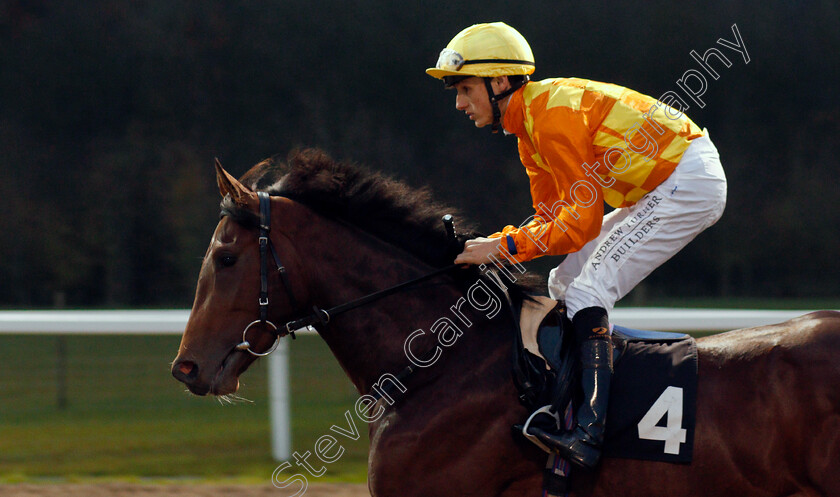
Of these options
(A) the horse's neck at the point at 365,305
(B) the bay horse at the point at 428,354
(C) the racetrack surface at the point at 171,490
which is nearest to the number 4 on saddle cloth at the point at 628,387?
(B) the bay horse at the point at 428,354

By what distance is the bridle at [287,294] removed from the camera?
2.32 metres

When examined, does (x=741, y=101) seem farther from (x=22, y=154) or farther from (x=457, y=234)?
(x=457, y=234)

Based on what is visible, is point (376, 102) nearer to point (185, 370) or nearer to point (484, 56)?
point (484, 56)

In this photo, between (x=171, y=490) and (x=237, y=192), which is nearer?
(x=237, y=192)

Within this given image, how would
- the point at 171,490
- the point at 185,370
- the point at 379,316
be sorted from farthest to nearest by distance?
the point at 171,490, the point at 379,316, the point at 185,370

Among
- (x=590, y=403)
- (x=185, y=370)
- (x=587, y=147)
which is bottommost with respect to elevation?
(x=185, y=370)

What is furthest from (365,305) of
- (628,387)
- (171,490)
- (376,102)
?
(376,102)

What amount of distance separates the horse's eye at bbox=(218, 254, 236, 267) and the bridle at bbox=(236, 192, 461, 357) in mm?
84

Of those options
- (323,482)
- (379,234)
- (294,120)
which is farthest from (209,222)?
(379,234)

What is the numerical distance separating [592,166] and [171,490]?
110 inches

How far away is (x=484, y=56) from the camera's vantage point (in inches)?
96.3

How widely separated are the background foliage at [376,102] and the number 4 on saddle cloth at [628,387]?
17000 millimetres

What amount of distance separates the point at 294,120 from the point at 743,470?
68.0 feet

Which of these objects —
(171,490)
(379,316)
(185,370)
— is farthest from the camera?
(171,490)
